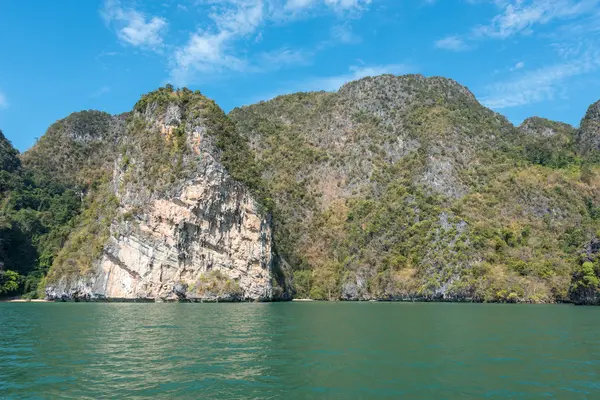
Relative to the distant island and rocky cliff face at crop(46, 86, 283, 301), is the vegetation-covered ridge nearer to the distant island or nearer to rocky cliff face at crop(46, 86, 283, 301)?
the distant island

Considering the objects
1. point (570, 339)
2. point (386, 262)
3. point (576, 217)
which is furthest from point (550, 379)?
point (576, 217)

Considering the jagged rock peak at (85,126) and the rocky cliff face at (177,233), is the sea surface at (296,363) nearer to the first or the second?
the rocky cliff face at (177,233)

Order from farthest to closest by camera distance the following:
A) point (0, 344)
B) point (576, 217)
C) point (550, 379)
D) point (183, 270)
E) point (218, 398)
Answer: point (576, 217) < point (183, 270) < point (0, 344) < point (550, 379) < point (218, 398)

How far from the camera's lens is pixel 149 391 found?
14.7 m

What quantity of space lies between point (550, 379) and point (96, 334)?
23643 mm

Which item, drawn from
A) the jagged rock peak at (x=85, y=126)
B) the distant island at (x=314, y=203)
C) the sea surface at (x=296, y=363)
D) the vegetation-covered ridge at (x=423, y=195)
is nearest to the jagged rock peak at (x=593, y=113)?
the distant island at (x=314, y=203)

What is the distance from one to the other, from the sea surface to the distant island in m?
46.8

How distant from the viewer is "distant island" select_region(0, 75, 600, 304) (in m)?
77.2

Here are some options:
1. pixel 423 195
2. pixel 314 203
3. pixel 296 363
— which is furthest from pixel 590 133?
pixel 296 363

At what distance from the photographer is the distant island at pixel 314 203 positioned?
7725 centimetres

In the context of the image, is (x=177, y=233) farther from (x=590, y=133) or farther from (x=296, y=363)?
(x=590, y=133)

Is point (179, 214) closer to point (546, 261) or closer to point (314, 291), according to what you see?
point (314, 291)

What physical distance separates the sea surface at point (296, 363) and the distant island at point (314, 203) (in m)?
46.8

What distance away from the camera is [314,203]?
434 feet
